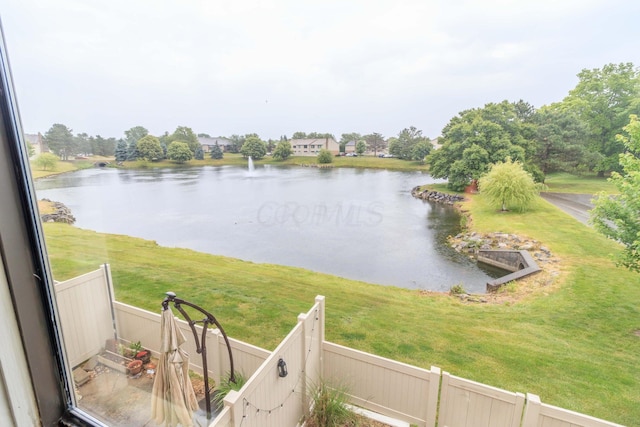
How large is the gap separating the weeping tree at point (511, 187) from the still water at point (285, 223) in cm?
168

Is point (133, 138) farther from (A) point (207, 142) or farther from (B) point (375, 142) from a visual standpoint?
(B) point (375, 142)

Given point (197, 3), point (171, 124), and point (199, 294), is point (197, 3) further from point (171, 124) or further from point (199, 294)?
point (199, 294)

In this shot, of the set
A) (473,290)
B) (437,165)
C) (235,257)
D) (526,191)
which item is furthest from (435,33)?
(437,165)

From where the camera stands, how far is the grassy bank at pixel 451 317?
2688 mm

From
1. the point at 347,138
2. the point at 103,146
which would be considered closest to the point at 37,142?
the point at 103,146

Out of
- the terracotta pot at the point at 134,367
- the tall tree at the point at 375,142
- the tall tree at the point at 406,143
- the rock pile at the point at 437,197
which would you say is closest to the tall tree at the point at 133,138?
the terracotta pot at the point at 134,367

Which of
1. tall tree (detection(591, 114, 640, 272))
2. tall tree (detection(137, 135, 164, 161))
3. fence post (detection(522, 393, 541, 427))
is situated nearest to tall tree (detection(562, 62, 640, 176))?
tall tree (detection(591, 114, 640, 272))

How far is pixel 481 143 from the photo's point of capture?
14266 mm

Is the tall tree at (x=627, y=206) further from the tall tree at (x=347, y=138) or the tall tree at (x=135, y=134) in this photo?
the tall tree at (x=347, y=138)

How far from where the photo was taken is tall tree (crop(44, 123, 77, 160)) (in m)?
0.75

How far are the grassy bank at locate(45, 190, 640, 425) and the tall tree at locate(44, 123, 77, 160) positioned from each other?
34 cm

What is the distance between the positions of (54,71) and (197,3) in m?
0.62

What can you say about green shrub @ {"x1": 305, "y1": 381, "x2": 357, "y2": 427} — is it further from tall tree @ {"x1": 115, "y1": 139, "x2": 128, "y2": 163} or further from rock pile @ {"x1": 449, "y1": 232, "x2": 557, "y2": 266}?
rock pile @ {"x1": 449, "y1": 232, "x2": 557, "y2": 266}

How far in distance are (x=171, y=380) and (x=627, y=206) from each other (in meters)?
4.78
